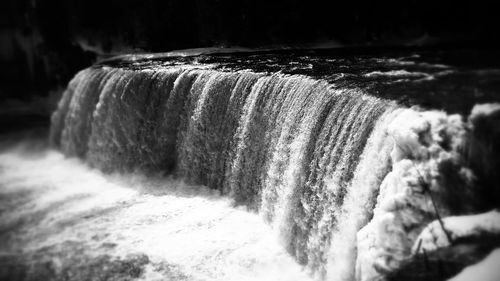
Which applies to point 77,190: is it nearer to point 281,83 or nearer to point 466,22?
point 281,83

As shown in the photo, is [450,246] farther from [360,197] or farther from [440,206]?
[360,197]

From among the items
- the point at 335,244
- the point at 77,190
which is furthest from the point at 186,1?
the point at 335,244

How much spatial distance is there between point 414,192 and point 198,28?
1114cm

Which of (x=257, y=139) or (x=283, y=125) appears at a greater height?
(x=283, y=125)

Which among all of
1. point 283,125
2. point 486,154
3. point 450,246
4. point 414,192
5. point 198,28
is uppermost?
point 198,28

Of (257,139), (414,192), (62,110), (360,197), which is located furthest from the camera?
(62,110)

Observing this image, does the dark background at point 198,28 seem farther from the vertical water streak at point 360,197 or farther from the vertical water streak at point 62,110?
the vertical water streak at point 360,197

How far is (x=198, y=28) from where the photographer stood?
45.6 ft

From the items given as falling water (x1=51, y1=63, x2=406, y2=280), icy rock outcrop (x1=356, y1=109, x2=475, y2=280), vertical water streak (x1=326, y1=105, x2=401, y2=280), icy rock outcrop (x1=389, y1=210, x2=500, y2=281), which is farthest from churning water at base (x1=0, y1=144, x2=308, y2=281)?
icy rock outcrop (x1=389, y1=210, x2=500, y2=281)

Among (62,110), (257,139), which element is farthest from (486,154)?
(62,110)

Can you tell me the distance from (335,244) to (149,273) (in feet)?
9.15

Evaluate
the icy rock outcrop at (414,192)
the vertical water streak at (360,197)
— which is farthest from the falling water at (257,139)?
the icy rock outcrop at (414,192)

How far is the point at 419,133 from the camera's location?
429 centimetres

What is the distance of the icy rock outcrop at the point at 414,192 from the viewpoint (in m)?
3.94
